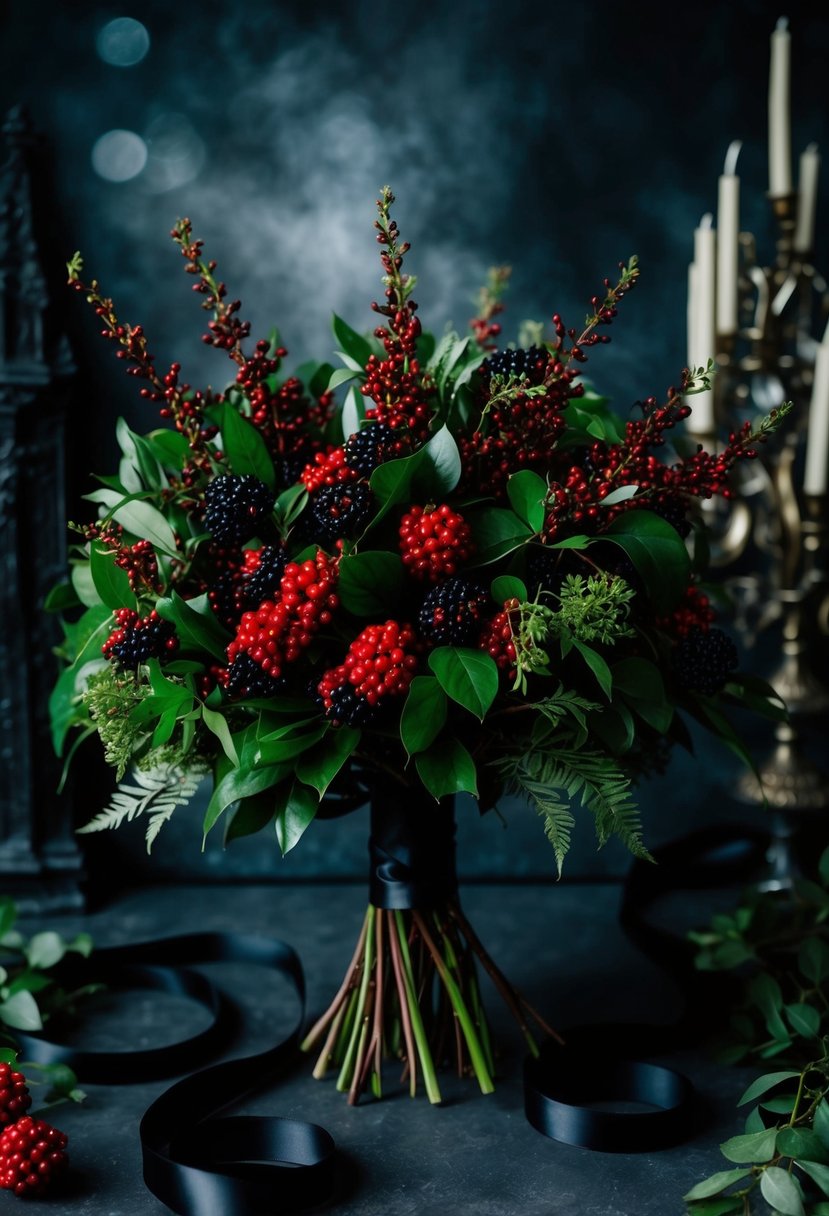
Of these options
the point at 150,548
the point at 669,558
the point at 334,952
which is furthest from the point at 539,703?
the point at 334,952

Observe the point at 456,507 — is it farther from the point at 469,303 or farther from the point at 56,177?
the point at 56,177

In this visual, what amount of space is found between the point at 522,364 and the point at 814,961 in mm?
571

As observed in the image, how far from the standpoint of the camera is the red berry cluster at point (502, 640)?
79 centimetres

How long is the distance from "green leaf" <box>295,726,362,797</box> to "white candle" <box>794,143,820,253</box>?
841 millimetres

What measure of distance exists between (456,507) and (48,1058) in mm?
602

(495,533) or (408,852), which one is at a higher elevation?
(495,533)

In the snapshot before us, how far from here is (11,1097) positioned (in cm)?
86

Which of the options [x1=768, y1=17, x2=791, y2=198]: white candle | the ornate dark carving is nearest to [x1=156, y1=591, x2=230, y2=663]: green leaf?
the ornate dark carving

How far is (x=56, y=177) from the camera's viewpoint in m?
1.43

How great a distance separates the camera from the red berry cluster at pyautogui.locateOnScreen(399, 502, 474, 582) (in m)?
0.79

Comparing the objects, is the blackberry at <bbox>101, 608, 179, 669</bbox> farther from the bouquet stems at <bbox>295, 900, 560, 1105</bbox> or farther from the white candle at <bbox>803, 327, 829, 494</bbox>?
the white candle at <bbox>803, 327, 829, 494</bbox>

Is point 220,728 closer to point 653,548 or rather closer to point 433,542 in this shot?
point 433,542

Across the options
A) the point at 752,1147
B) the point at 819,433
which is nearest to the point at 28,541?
the point at 819,433

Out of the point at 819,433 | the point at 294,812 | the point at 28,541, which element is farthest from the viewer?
the point at 28,541
